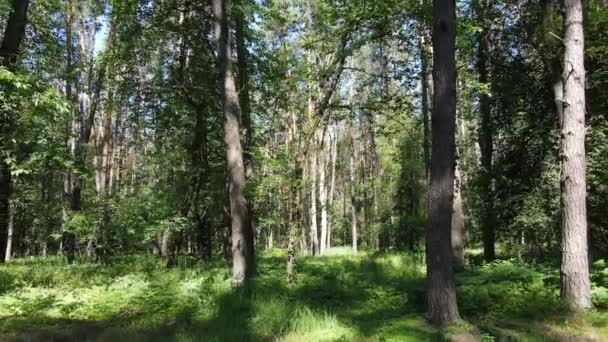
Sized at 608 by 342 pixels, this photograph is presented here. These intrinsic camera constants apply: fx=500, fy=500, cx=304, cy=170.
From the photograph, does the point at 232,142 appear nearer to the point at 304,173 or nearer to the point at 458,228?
the point at 304,173

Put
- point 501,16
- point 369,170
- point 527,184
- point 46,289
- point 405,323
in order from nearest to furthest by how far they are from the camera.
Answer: point 405,323 < point 46,289 < point 527,184 < point 501,16 < point 369,170

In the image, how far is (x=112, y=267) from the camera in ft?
42.4

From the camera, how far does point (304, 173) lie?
1401 cm

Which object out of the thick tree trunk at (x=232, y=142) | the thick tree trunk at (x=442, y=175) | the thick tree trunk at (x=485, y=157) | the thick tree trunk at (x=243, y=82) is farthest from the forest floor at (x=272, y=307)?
the thick tree trunk at (x=485, y=157)

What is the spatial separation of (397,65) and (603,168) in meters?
6.04

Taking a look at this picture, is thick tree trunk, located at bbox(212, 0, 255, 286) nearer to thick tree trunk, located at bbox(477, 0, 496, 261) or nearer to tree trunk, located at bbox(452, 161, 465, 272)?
tree trunk, located at bbox(452, 161, 465, 272)

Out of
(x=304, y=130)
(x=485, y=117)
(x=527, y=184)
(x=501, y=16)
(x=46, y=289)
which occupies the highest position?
(x=501, y=16)

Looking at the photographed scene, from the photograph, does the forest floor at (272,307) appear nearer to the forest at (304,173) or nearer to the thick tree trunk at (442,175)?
the forest at (304,173)

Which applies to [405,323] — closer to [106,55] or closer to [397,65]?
[397,65]

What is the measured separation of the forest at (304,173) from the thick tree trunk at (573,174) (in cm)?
3

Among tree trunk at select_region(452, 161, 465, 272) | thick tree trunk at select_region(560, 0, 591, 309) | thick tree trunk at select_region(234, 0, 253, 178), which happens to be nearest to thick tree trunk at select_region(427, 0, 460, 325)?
thick tree trunk at select_region(560, 0, 591, 309)

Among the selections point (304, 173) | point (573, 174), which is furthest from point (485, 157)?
point (573, 174)

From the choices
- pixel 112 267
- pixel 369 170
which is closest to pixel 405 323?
pixel 112 267

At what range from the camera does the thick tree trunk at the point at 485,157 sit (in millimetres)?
16469
